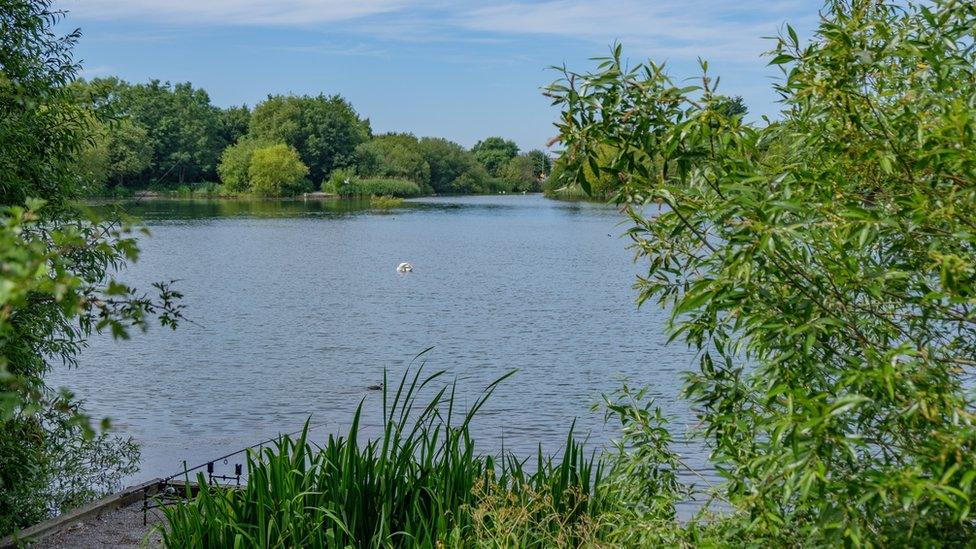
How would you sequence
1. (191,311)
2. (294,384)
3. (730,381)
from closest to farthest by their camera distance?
(730,381) < (294,384) < (191,311)

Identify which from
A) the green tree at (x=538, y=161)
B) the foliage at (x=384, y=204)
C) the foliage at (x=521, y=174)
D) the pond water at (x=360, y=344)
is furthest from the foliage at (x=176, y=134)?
the pond water at (x=360, y=344)

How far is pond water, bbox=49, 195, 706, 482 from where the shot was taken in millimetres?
15016

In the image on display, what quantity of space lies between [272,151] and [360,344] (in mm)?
79173

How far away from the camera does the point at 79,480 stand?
9492 mm

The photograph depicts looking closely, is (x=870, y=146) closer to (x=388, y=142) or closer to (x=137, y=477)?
(x=137, y=477)

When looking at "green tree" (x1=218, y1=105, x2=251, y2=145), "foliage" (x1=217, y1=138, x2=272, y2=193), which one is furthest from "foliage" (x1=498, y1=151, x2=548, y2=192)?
"foliage" (x1=217, y1=138, x2=272, y2=193)

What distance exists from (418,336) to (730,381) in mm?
17948

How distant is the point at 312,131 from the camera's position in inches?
4301

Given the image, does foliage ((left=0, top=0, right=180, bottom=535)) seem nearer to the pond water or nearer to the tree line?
the pond water


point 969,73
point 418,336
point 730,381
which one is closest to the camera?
point 969,73

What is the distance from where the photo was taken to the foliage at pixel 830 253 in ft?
10.7

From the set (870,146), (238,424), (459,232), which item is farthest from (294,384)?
(459,232)

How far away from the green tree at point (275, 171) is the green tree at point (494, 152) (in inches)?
2251

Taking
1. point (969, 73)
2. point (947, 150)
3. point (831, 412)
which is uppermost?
point (969, 73)
